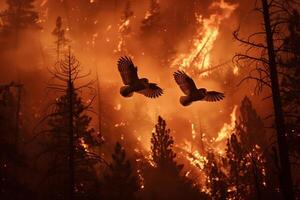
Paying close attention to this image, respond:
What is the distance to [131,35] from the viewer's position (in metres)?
149

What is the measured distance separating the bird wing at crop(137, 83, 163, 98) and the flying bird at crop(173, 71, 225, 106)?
0.72 metres

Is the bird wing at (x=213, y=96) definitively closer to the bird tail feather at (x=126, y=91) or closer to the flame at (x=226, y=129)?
the bird tail feather at (x=126, y=91)

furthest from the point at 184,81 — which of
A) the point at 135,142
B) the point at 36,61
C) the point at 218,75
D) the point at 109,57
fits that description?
the point at 218,75

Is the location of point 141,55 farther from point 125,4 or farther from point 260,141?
point 260,141

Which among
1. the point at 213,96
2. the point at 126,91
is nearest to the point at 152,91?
the point at 126,91

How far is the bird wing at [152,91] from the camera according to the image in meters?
15.1

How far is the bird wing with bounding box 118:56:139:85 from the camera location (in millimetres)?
14320

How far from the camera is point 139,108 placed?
366 feet

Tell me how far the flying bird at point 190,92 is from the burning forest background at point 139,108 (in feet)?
7.19

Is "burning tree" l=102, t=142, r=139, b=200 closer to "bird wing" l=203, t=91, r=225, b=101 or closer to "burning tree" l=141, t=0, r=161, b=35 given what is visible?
"bird wing" l=203, t=91, r=225, b=101

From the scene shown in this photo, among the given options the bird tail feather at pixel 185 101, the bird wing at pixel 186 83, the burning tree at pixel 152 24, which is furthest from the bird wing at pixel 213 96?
the burning tree at pixel 152 24

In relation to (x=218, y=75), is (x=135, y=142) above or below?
below

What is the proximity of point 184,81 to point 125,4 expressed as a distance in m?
148

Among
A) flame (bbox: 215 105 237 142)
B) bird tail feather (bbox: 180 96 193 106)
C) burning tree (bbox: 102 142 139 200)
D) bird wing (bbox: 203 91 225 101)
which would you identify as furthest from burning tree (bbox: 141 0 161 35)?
bird tail feather (bbox: 180 96 193 106)
